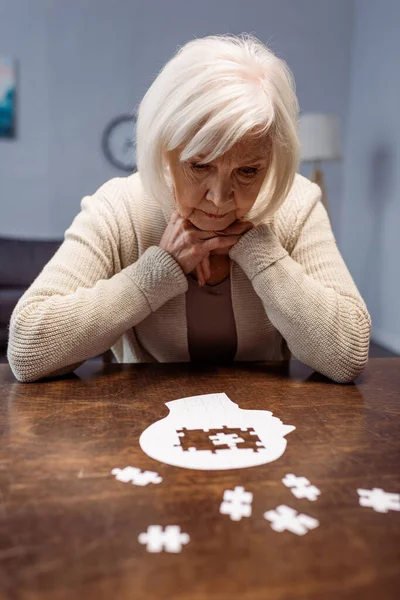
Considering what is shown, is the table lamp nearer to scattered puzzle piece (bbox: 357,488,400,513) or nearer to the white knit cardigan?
the white knit cardigan

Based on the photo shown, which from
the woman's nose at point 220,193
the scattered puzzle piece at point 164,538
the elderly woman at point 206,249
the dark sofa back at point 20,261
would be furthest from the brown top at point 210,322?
the dark sofa back at point 20,261

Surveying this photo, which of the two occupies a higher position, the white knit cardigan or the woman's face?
the woman's face

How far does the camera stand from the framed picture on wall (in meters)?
4.26

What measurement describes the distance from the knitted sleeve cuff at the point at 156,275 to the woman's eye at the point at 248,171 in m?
0.24

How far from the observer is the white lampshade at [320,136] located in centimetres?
400

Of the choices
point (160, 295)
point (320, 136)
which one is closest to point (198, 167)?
point (160, 295)

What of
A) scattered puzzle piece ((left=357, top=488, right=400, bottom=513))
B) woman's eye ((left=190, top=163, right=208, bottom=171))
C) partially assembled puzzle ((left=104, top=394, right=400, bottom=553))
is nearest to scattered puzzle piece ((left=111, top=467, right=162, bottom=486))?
partially assembled puzzle ((left=104, top=394, right=400, bottom=553))

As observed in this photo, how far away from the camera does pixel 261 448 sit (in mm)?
792

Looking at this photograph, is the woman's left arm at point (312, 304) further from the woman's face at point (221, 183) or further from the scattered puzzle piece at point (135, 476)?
the scattered puzzle piece at point (135, 476)

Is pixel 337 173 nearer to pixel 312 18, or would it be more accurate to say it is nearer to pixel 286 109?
pixel 312 18

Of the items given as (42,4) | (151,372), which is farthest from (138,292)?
(42,4)

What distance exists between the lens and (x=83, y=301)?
46.4 inches

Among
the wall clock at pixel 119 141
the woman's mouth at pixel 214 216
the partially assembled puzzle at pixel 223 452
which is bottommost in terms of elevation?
the partially assembled puzzle at pixel 223 452

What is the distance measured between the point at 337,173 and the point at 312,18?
1275 millimetres
